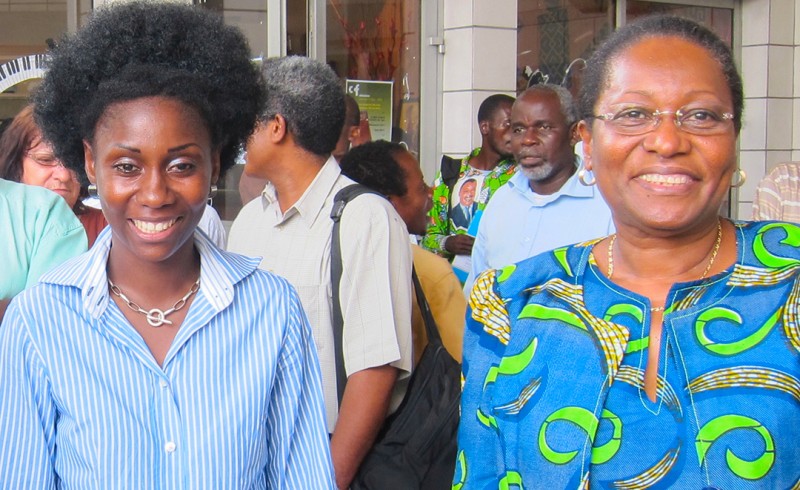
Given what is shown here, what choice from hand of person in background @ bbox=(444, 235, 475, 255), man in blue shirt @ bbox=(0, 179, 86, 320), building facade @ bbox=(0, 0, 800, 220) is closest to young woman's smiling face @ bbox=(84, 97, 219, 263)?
man in blue shirt @ bbox=(0, 179, 86, 320)

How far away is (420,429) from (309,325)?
112 centimetres

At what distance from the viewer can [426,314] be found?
141 inches

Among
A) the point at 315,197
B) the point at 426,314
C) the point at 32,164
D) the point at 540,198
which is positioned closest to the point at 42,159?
the point at 32,164

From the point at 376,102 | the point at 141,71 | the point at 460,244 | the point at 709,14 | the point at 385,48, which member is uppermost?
the point at 709,14

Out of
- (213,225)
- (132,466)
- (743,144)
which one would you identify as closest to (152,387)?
(132,466)

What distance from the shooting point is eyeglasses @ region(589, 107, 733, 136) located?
2.25 m

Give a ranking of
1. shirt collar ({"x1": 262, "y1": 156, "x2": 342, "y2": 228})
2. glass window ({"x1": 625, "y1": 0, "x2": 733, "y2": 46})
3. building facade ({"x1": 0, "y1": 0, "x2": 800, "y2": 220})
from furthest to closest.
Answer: glass window ({"x1": 625, "y1": 0, "x2": 733, "y2": 46}), building facade ({"x1": 0, "y1": 0, "x2": 800, "y2": 220}), shirt collar ({"x1": 262, "y1": 156, "x2": 342, "y2": 228})

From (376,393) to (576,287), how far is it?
113 cm

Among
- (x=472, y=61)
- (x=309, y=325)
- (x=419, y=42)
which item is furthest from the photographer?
(x=419, y=42)

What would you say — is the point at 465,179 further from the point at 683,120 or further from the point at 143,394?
the point at 143,394

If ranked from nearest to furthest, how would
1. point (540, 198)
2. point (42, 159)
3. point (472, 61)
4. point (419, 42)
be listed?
point (42, 159), point (540, 198), point (472, 61), point (419, 42)

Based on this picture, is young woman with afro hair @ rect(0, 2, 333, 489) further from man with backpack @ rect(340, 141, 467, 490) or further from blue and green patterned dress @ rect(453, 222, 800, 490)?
man with backpack @ rect(340, 141, 467, 490)

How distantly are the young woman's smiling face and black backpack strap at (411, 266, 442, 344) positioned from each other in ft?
4.59

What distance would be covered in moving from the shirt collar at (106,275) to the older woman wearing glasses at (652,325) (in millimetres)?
586
